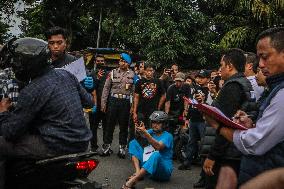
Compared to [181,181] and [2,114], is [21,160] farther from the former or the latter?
[181,181]

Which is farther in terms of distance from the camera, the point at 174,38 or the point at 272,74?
the point at 174,38

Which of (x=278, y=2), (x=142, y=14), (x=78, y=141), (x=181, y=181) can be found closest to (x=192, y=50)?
(x=142, y=14)

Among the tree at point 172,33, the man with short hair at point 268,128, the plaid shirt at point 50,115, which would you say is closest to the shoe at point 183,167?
the plaid shirt at point 50,115

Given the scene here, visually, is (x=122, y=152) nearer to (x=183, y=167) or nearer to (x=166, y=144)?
(x=183, y=167)

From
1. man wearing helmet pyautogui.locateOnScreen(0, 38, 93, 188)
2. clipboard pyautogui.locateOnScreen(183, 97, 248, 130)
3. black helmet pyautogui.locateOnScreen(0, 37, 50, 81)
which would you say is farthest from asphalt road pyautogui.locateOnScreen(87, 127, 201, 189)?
clipboard pyautogui.locateOnScreen(183, 97, 248, 130)

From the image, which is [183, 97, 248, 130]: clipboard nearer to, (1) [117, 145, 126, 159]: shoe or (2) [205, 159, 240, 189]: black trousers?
(2) [205, 159, 240, 189]: black trousers

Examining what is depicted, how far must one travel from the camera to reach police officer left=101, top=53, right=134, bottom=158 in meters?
9.32

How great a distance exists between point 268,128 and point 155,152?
444cm

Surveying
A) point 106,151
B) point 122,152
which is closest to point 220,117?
point 122,152

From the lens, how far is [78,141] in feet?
12.2

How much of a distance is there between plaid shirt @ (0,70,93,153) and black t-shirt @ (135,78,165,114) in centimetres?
565

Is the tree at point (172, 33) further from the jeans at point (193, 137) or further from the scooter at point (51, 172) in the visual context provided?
the scooter at point (51, 172)

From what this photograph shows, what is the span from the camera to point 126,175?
7.71 m

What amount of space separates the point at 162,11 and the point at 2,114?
19377 millimetres
